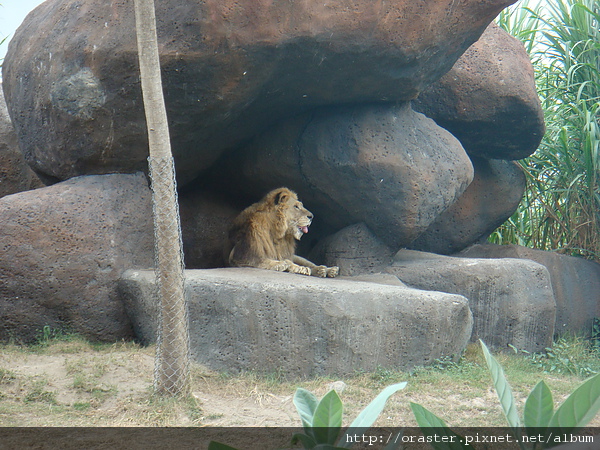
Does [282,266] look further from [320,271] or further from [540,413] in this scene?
[540,413]

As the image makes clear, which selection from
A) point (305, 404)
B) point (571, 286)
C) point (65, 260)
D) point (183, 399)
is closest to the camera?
point (305, 404)

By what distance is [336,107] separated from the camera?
6438mm

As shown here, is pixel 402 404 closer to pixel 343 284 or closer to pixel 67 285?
pixel 343 284

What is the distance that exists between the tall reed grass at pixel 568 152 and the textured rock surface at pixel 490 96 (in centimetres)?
80

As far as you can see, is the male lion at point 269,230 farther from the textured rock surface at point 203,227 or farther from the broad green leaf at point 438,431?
the broad green leaf at point 438,431

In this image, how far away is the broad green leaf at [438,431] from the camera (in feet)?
3.03

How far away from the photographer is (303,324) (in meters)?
4.90

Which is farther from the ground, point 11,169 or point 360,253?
point 11,169

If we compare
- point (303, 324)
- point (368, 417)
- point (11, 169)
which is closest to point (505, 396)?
point (368, 417)

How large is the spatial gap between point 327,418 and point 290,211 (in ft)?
18.2

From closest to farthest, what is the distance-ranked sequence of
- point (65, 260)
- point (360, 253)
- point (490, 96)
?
point (65, 260), point (360, 253), point (490, 96)

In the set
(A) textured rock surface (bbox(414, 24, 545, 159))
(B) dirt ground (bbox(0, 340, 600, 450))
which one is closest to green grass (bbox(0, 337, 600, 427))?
(B) dirt ground (bbox(0, 340, 600, 450))

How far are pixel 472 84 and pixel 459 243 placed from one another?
202cm

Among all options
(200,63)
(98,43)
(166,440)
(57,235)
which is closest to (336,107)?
(200,63)
